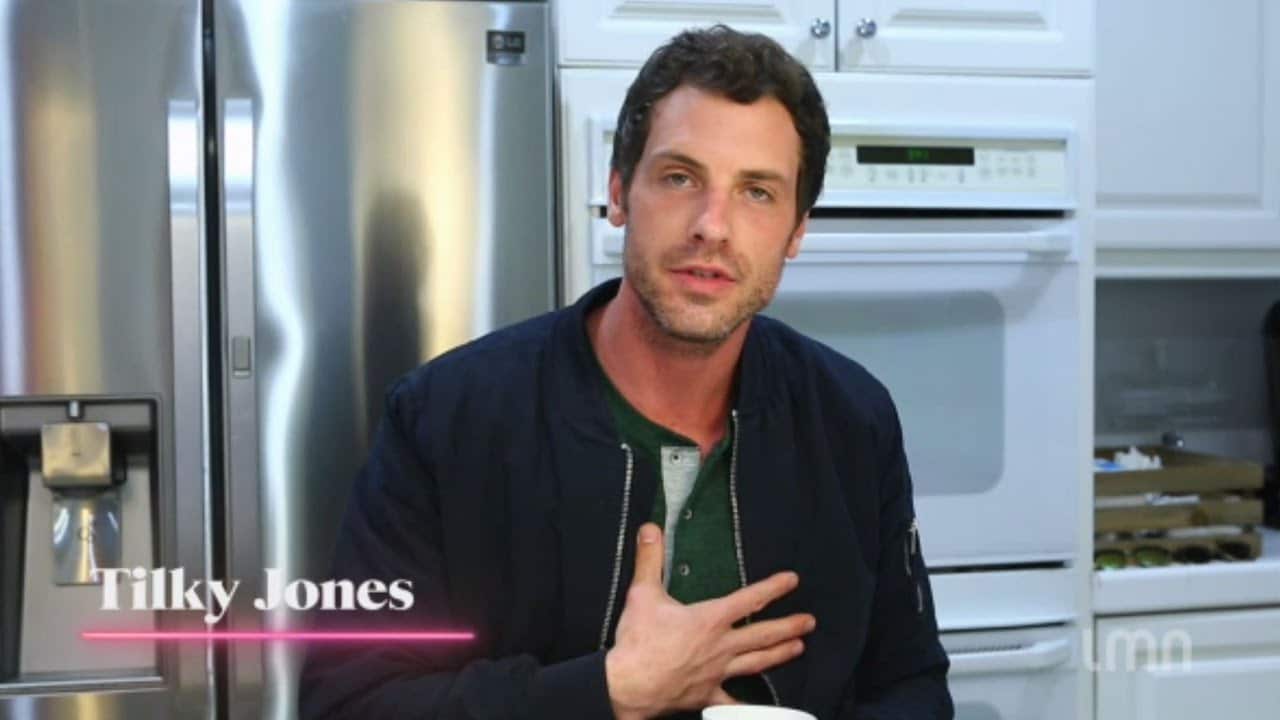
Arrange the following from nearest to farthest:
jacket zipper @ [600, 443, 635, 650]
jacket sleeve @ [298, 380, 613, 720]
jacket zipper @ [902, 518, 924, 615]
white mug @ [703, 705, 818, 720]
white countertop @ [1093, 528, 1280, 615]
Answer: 1. white mug @ [703, 705, 818, 720]
2. jacket sleeve @ [298, 380, 613, 720]
3. jacket zipper @ [600, 443, 635, 650]
4. jacket zipper @ [902, 518, 924, 615]
5. white countertop @ [1093, 528, 1280, 615]

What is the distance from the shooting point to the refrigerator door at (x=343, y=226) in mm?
1584

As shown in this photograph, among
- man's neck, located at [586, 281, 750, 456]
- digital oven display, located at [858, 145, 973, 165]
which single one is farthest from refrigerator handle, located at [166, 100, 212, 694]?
digital oven display, located at [858, 145, 973, 165]

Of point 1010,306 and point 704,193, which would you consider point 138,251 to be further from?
point 1010,306

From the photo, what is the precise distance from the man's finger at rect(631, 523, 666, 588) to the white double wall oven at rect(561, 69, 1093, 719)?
2.29 feet

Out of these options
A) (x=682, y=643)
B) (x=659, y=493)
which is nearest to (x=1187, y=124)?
(x=659, y=493)

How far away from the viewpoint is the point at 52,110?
5.06 ft

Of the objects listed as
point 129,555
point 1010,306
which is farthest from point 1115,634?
point 129,555

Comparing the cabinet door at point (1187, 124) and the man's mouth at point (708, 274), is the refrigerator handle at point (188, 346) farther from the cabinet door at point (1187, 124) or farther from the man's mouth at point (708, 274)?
the cabinet door at point (1187, 124)

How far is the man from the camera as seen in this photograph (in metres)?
1.12

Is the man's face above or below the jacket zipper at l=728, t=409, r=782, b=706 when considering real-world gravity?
above

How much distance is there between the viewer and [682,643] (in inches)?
43.8

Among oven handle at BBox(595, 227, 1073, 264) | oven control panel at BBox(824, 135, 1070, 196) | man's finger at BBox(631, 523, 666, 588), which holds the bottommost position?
man's finger at BBox(631, 523, 666, 588)

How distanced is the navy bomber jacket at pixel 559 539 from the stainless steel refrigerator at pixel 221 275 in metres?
0.38

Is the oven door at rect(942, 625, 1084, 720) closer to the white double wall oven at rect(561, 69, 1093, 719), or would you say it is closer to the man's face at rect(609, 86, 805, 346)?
the white double wall oven at rect(561, 69, 1093, 719)
